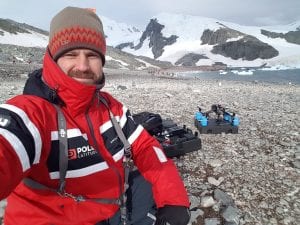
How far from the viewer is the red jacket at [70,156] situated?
2020mm

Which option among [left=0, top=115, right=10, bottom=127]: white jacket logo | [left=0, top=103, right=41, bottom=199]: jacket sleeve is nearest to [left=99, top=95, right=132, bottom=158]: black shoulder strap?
[left=0, top=103, right=41, bottom=199]: jacket sleeve

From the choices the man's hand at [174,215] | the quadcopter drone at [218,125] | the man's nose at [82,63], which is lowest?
the quadcopter drone at [218,125]

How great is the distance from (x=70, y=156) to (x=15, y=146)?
1.96 feet

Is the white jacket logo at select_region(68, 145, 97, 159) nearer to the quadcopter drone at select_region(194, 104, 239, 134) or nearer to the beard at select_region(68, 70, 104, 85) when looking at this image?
the beard at select_region(68, 70, 104, 85)

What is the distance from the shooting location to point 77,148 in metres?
2.49

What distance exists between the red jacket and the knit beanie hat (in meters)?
0.15

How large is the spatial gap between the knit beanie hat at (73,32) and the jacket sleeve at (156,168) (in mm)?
780

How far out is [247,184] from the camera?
517 centimetres

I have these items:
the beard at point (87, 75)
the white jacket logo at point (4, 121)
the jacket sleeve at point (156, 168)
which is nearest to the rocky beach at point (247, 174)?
the jacket sleeve at point (156, 168)

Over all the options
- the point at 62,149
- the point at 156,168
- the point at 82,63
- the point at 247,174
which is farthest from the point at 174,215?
the point at 247,174

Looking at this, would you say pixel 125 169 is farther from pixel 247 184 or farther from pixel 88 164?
pixel 247 184

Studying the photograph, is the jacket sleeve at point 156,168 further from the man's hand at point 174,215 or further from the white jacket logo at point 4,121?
the white jacket logo at point 4,121

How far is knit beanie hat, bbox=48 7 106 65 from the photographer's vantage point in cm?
268

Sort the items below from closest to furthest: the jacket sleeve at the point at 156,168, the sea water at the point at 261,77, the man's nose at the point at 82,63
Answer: the man's nose at the point at 82,63 < the jacket sleeve at the point at 156,168 < the sea water at the point at 261,77
